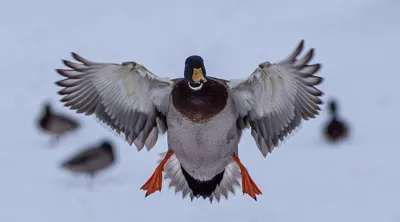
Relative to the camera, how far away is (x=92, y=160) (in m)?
7.81

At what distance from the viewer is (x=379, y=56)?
1224cm

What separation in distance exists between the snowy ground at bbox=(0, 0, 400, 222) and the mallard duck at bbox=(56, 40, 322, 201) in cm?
63

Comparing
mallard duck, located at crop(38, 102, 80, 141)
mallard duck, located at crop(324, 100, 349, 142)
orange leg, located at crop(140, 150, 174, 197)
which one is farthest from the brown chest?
mallard duck, located at crop(38, 102, 80, 141)

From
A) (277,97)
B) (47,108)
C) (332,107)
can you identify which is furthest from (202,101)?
(47,108)

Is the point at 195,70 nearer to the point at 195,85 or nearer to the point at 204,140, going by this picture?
the point at 195,85

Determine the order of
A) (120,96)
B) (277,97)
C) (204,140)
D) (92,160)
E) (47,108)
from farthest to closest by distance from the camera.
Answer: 1. (47,108)
2. (92,160)
3. (120,96)
4. (277,97)
5. (204,140)

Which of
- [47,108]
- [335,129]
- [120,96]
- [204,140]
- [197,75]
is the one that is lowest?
[335,129]

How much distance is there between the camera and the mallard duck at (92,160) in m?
7.69

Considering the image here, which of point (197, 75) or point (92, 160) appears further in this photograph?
point (92, 160)

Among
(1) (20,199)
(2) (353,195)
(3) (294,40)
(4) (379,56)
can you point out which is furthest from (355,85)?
(1) (20,199)

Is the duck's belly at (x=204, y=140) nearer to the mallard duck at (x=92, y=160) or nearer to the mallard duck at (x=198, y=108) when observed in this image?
the mallard duck at (x=198, y=108)

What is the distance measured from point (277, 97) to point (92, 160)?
2.63 m

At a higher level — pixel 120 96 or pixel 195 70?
pixel 195 70

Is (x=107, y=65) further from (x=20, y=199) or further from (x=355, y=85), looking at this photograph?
(x=355, y=85)
